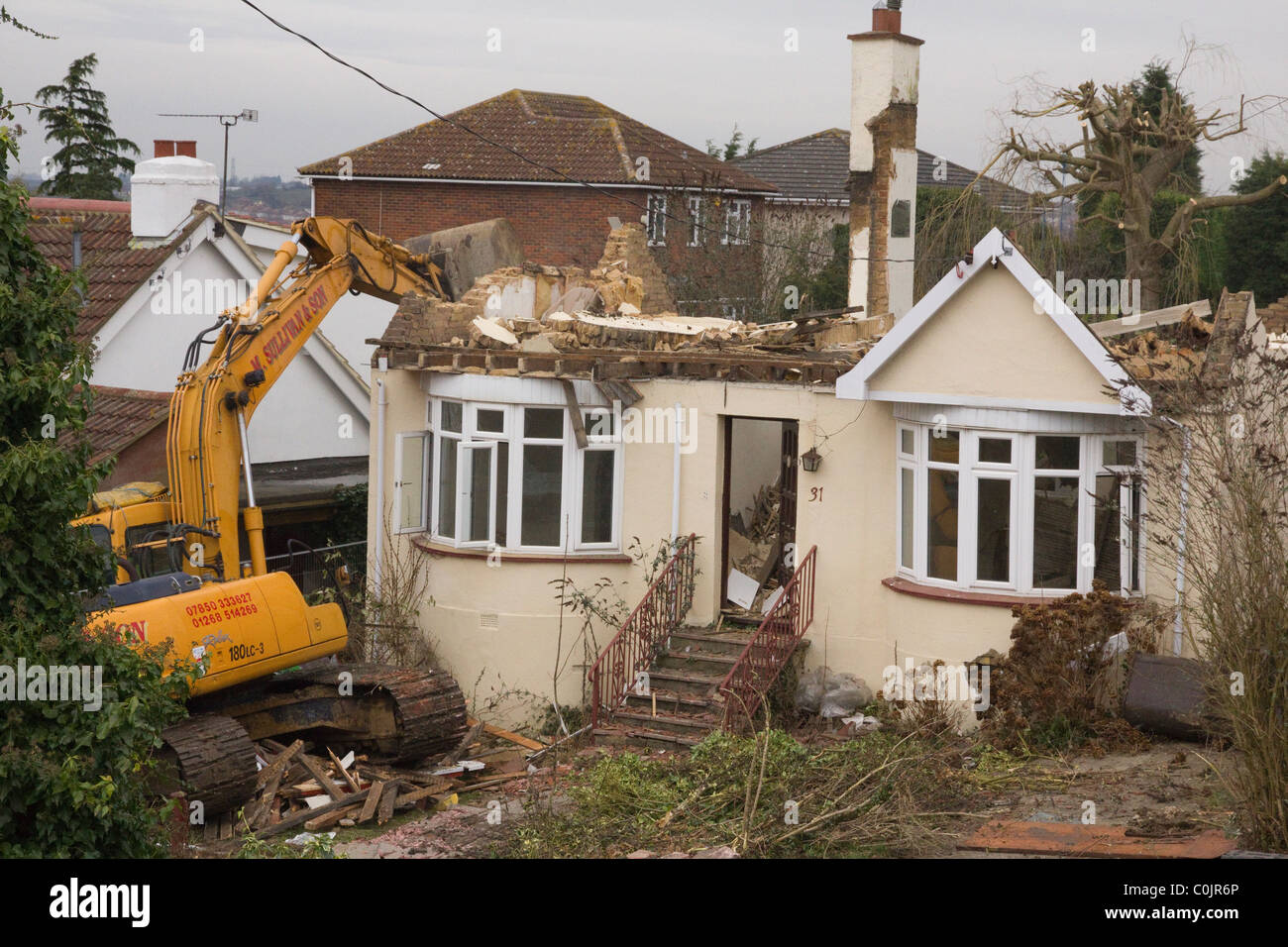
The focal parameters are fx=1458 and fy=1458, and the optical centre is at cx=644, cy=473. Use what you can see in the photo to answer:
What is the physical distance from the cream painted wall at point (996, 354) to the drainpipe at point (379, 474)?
6.68 m

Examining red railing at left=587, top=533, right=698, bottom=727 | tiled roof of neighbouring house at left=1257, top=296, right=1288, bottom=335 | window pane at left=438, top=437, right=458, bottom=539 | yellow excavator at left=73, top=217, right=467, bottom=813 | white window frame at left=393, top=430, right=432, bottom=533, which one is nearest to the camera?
yellow excavator at left=73, top=217, right=467, bottom=813

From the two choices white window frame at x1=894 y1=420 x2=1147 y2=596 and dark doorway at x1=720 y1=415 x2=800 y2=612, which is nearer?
white window frame at x1=894 y1=420 x2=1147 y2=596

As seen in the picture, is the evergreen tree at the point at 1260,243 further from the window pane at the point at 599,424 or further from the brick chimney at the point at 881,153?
the window pane at the point at 599,424

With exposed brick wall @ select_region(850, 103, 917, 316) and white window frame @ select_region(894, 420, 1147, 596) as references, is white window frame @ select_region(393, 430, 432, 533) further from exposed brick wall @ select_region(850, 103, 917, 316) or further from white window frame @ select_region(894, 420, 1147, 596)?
exposed brick wall @ select_region(850, 103, 917, 316)

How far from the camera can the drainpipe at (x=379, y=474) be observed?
18328mm

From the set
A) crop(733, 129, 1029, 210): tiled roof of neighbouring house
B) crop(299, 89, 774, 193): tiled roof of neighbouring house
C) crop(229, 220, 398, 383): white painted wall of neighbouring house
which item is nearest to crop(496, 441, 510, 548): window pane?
crop(229, 220, 398, 383): white painted wall of neighbouring house

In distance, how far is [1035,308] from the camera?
14508 mm

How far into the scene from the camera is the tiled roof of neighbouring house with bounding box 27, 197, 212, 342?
22266mm

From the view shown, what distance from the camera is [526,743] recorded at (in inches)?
656

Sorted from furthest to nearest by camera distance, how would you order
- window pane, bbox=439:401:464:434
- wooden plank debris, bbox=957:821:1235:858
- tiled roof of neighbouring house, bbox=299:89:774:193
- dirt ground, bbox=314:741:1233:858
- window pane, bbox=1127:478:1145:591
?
tiled roof of neighbouring house, bbox=299:89:774:193 → window pane, bbox=439:401:464:434 → window pane, bbox=1127:478:1145:591 → dirt ground, bbox=314:741:1233:858 → wooden plank debris, bbox=957:821:1235:858

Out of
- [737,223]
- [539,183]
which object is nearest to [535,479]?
[737,223]

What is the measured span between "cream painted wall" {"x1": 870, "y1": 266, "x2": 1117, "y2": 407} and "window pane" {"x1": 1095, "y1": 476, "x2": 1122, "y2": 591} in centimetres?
108

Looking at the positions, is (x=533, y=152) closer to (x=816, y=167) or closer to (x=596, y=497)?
(x=816, y=167)

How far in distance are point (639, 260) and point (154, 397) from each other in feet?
23.6
